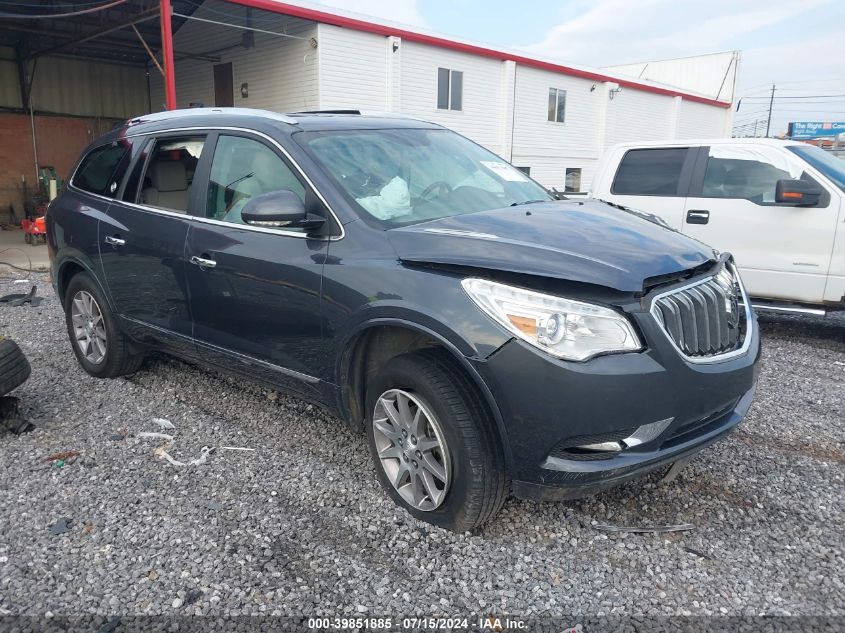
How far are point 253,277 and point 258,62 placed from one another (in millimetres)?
16457

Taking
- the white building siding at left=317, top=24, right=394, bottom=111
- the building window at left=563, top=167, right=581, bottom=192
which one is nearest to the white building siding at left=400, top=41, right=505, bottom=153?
the white building siding at left=317, top=24, right=394, bottom=111

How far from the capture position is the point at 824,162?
20.2 feet

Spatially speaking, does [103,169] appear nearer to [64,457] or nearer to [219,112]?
Answer: [219,112]

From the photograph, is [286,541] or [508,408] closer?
[508,408]

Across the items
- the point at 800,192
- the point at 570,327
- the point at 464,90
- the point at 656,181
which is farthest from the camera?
the point at 464,90

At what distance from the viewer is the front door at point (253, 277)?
10.8ft

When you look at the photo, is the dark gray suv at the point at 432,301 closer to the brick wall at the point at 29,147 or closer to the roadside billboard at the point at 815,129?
the brick wall at the point at 29,147

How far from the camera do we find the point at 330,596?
2.56 meters

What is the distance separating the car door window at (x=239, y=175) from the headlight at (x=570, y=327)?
157 centimetres

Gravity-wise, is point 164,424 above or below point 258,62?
below

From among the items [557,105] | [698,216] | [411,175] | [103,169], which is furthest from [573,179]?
[411,175]

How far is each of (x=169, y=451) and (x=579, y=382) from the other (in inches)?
100

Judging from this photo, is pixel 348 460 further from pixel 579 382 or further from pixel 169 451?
pixel 579 382

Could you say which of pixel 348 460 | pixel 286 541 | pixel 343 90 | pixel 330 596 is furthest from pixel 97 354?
pixel 343 90
